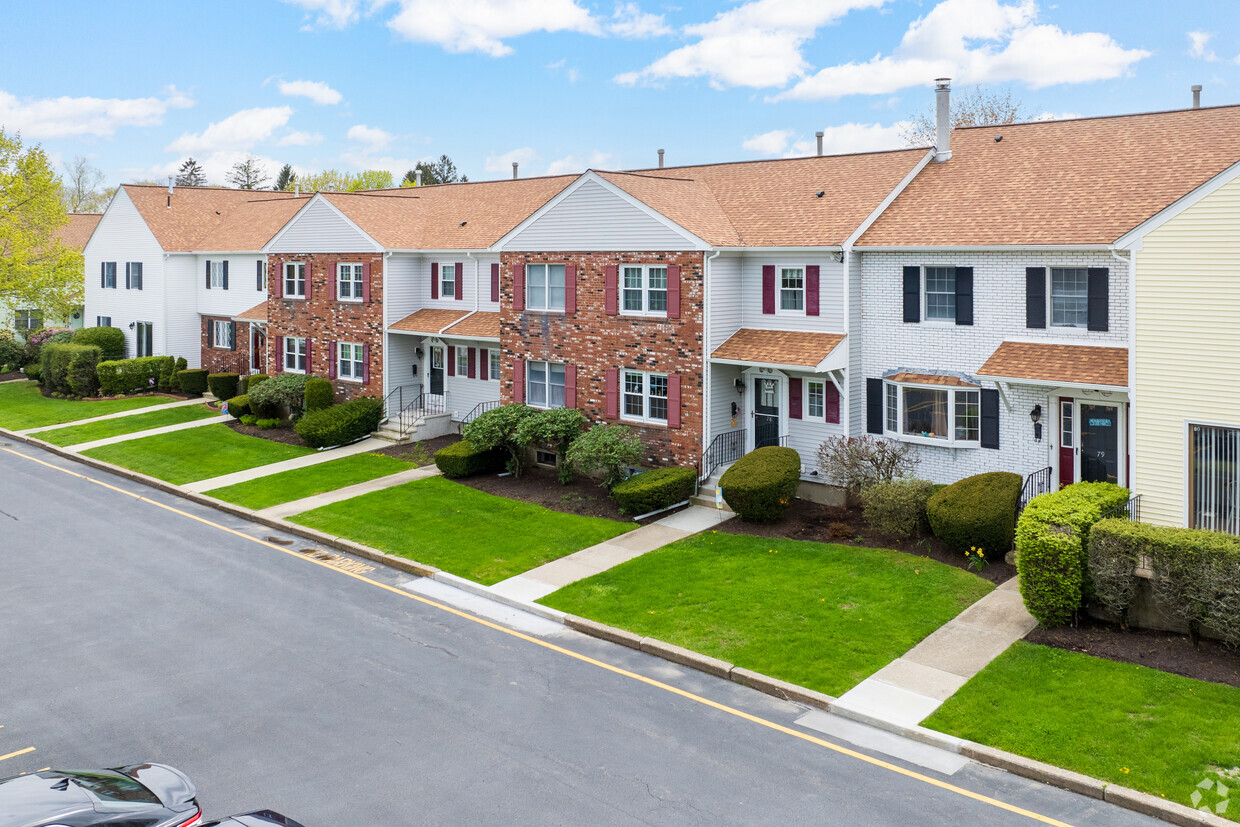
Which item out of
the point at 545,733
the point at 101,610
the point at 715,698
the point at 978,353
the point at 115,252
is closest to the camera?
the point at 545,733

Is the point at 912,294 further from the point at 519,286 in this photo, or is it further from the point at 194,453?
the point at 194,453

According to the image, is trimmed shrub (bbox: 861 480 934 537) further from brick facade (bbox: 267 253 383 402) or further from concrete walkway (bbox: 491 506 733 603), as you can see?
brick facade (bbox: 267 253 383 402)

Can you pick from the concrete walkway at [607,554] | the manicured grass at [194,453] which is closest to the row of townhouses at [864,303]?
the concrete walkway at [607,554]

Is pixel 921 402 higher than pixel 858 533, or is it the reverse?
pixel 921 402

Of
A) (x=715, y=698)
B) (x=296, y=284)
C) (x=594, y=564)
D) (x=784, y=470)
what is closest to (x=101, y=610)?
(x=594, y=564)

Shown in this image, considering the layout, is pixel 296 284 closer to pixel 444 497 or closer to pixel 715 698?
pixel 444 497
